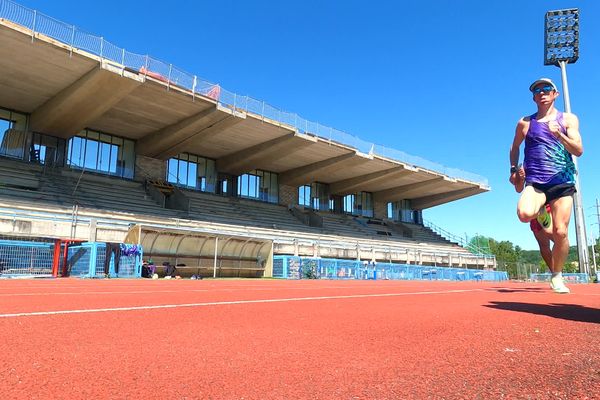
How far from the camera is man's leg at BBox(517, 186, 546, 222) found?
206 inches

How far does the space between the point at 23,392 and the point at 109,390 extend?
0.34m

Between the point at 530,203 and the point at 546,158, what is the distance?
807 millimetres

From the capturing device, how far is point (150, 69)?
24188 mm

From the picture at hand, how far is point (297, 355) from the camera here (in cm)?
252

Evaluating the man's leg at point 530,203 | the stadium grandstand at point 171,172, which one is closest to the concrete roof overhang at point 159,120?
the stadium grandstand at point 171,172

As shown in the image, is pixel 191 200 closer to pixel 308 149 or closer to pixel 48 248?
pixel 308 149

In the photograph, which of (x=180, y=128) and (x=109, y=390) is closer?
(x=109, y=390)

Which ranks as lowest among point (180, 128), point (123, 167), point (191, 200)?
point (191, 200)

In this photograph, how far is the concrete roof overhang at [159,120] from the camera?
72.0ft

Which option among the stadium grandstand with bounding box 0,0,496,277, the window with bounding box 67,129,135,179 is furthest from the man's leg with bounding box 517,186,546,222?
the window with bounding box 67,129,135,179

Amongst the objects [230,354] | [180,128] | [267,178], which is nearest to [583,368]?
[230,354]

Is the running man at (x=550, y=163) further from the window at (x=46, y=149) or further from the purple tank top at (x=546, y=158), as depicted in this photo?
the window at (x=46, y=149)

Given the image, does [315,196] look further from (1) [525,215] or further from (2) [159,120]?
(1) [525,215]

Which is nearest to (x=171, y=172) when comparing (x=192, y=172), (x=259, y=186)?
(x=192, y=172)
